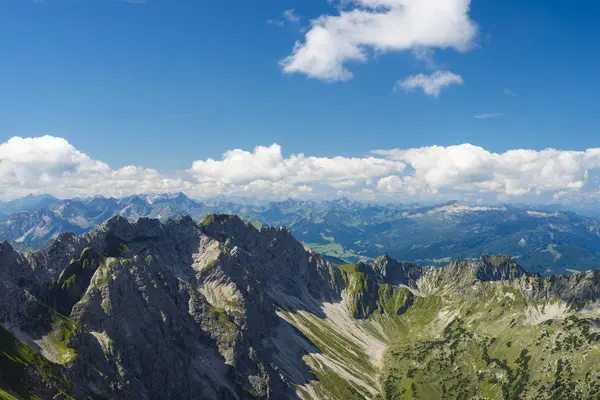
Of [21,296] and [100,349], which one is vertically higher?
[21,296]

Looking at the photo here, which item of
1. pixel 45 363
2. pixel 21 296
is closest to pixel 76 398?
pixel 45 363

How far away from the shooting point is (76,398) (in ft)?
497

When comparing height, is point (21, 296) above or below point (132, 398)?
above

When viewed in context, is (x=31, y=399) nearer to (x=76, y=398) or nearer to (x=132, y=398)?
(x=76, y=398)

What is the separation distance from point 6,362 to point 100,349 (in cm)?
5532

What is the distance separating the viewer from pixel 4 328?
161875 mm

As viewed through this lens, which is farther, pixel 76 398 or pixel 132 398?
pixel 132 398

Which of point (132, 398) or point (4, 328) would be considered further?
point (132, 398)

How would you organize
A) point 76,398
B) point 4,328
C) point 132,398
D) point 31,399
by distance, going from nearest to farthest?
point 31,399
point 76,398
point 4,328
point 132,398

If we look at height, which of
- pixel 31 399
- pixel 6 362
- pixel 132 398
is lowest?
pixel 132 398

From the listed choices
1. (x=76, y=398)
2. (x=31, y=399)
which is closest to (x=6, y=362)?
(x=31, y=399)

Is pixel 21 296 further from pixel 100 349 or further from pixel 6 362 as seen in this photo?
pixel 6 362

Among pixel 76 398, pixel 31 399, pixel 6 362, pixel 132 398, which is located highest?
pixel 6 362

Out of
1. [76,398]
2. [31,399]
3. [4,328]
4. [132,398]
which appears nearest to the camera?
[31,399]
